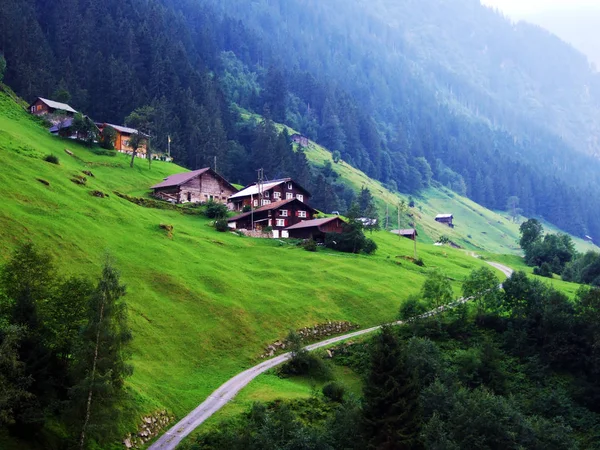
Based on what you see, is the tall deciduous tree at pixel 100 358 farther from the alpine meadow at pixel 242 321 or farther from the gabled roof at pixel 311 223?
the gabled roof at pixel 311 223

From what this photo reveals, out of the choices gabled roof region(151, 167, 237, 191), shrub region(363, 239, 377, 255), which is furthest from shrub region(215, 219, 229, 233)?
shrub region(363, 239, 377, 255)

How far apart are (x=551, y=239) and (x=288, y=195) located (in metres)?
63.8

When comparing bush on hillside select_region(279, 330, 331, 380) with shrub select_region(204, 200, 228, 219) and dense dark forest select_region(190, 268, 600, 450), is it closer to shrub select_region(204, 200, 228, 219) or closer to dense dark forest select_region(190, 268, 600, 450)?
dense dark forest select_region(190, 268, 600, 450)

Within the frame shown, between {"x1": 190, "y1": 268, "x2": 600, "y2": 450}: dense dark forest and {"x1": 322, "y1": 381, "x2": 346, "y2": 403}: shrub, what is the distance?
9 centimetres

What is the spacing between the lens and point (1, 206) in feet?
196

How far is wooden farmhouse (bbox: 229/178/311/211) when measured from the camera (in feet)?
380

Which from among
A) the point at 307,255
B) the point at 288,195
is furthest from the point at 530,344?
the point at 288,195

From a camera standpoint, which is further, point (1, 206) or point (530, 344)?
point (530, 344)

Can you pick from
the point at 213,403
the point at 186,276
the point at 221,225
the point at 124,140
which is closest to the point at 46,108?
the point at 124,140

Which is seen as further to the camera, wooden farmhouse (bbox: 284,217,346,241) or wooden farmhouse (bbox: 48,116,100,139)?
wooden farmhouse (bbox: 48,116,100,139)

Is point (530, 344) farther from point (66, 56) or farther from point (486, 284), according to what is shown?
point (66, 56)

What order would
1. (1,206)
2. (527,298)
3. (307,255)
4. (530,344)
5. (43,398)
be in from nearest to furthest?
(43,398) < (1,206) < (530,344) < (527,298) < (307,255)

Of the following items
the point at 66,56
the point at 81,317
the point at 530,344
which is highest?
the point at 66,56

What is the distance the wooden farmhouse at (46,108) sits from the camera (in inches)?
4894
